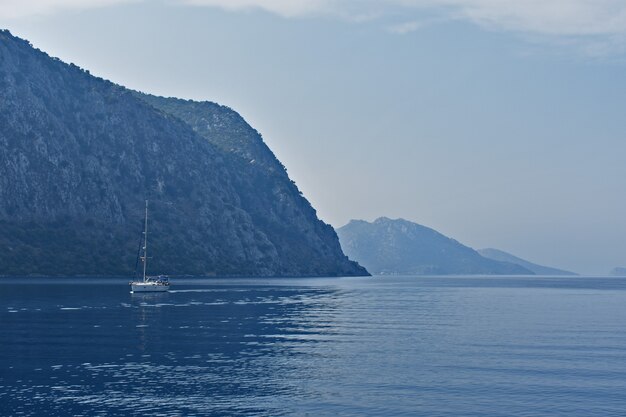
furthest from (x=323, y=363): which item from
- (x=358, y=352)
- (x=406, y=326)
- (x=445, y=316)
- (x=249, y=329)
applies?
(x=445, y=316)

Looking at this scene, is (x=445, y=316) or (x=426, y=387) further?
(x=445, y=316)

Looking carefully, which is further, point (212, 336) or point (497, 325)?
point (497, 325)

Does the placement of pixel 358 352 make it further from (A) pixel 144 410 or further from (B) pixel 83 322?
(B) pixel 83 322

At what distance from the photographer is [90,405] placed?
5275 centimetres

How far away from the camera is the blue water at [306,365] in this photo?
53.3 m

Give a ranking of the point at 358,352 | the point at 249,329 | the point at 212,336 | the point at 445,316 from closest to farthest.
→ the point at 358,352 < the point at 212,336 < the point at 249,329 < the point at 445,316

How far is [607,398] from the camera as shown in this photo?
55656 millimetres

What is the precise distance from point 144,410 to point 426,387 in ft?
73.7

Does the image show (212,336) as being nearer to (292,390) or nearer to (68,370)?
(68,370)

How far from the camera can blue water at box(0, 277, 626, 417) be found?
53312mm

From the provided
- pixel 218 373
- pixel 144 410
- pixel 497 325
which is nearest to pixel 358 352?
pixel 218 373

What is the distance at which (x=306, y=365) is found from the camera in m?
72.2

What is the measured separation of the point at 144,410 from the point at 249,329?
183 ft

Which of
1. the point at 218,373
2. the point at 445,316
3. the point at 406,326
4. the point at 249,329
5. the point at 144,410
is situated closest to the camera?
the point at 144,410
